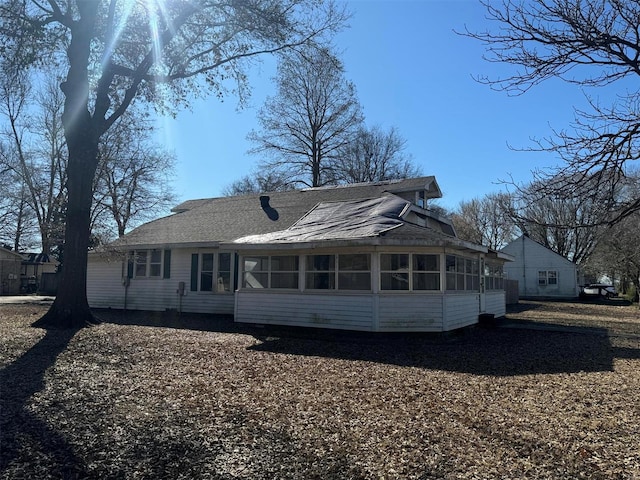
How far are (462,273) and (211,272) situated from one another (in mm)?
8820

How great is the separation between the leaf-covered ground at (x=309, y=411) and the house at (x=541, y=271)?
3080 cm

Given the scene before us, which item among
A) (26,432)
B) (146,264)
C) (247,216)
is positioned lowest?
(26,432)

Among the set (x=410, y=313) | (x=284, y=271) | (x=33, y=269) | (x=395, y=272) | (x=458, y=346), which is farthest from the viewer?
(x=33, y=269)

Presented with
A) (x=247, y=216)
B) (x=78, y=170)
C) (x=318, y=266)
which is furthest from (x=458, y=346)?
(x=78, y=170)

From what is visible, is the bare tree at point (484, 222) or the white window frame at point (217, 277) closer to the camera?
the white window frame at point (217, 277)

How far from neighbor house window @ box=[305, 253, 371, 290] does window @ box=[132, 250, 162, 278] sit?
25.1ft

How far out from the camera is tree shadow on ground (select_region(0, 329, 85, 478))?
382 cm

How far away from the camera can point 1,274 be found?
121 ft

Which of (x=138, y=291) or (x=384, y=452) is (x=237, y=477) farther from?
(x=138, y=291)

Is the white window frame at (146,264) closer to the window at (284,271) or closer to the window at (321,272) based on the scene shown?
the window at (284,271)

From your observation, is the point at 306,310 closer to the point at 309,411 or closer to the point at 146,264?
the point at 309,411

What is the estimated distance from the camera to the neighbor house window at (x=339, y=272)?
1209 centimetres

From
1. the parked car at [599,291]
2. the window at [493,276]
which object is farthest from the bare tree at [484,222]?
the window at [493,276]

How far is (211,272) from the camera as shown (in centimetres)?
1716
